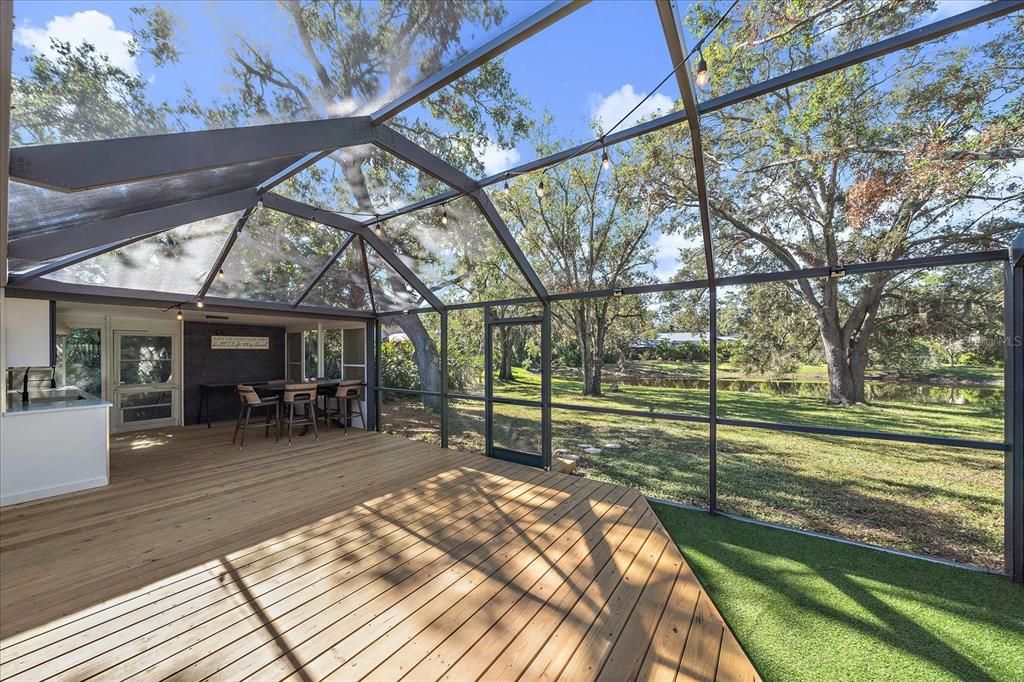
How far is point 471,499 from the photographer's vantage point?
12.5 ft

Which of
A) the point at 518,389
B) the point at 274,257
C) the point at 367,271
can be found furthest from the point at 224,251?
the point at 518,389

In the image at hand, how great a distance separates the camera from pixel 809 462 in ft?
16.8

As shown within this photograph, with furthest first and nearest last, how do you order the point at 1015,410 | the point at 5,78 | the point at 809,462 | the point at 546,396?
1. the point at 809,462
2. the point at 546,396
3. the point at 1015,410
4. the point at 5,78

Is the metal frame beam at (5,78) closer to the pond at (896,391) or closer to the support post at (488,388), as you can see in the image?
the support post at (488,388)

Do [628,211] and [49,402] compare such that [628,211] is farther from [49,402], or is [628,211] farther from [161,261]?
[49,402]

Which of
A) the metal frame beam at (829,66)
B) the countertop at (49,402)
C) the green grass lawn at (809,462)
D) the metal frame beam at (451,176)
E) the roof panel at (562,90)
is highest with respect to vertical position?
the roof panel at (562,90)

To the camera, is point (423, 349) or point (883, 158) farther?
point (423, 349)

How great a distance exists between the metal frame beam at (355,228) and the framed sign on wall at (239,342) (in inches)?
178

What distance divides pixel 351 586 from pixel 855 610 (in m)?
3.18

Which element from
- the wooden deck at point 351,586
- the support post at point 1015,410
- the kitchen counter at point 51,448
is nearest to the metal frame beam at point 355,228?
the wooden deck at point 351,586

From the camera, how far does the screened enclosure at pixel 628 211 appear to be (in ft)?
5.76

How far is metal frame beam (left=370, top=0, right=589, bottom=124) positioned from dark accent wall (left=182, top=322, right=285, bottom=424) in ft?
26.6

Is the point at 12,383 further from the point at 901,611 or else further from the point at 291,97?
the point at 901,611

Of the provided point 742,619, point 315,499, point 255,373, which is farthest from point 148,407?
point 742,619
